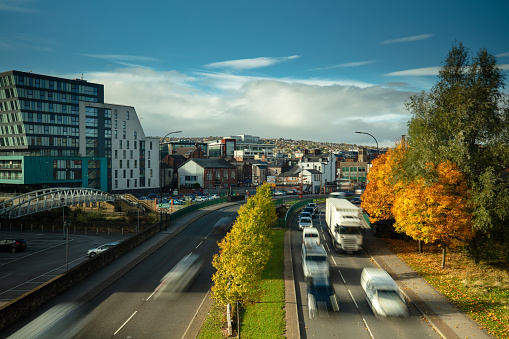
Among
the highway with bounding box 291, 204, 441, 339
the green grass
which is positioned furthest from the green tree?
the green grass

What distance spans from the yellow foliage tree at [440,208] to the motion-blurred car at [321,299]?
416 inches

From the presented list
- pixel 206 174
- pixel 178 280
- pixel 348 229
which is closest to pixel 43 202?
pixel 178 280

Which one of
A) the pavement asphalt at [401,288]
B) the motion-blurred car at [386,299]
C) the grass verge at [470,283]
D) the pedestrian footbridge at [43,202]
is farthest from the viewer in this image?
the pedestrian footbridge at [43,202]

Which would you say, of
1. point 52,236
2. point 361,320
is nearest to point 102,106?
point 52,236

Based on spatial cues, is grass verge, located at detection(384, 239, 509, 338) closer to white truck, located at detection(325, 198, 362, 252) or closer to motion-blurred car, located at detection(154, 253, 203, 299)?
white truck, located at detection(325, 198, 362, 252)

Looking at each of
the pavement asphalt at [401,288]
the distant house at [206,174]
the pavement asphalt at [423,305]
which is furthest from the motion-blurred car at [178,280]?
the distant house at [206,174]

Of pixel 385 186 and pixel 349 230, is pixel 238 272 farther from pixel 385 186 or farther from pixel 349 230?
pixel 385 186

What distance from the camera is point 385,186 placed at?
37812 mm

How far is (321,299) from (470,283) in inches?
468

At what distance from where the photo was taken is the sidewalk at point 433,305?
18.3 meters

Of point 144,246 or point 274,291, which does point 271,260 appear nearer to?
point 274,291

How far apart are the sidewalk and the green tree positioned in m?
6.10

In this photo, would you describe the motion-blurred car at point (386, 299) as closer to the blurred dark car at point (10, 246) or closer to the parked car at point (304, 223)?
the parked car at point (304, 223)

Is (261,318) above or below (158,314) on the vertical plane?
above
